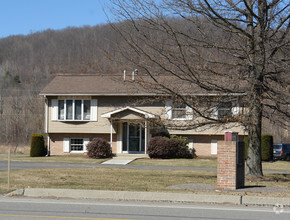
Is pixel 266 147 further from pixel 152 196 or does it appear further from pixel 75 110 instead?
pixel 152 196

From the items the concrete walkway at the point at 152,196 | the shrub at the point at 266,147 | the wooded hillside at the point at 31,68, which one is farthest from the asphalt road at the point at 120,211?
the wooded hillside at the point at 31,68

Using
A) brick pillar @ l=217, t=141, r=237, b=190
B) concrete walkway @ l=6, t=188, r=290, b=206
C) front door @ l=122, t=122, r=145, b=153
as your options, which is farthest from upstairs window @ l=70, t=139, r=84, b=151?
brick pillar @ l=217, t=141, r=237, b=190

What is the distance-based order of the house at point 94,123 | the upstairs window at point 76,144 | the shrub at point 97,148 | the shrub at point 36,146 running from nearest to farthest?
the shrub at point 97,148, the house at point 94,123, the shrub at point 36,146, the upstairs window at point 76,144

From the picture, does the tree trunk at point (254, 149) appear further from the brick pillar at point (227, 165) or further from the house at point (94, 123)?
the house at point (94, 123)

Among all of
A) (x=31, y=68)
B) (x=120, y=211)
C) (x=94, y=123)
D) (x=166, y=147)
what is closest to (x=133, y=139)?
(x=94, y=123)

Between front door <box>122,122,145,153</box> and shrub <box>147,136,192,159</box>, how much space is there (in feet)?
A: 9.05

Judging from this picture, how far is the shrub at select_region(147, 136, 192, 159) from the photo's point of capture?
2873 cm

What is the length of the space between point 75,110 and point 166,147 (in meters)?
7.25

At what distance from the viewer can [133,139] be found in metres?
31.9

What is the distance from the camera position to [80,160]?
91.3ft

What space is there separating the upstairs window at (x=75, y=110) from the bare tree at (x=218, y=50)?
16520mm

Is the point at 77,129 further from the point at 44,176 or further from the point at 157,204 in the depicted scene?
the point at 157,204

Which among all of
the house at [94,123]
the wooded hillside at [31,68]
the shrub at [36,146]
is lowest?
the shrub at [36,146]

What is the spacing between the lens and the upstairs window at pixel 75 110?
3142 cm
